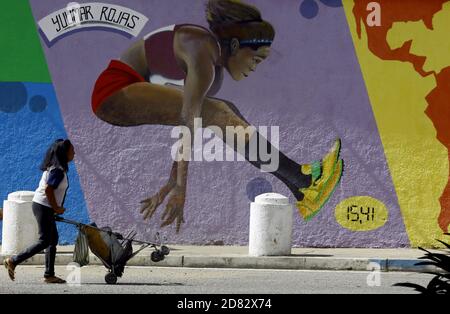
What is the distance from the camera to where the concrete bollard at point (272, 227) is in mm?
14695

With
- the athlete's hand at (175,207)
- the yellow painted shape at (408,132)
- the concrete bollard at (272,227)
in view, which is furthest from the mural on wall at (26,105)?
the yellow painted shape at (408,132)

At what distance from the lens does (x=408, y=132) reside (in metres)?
16.3

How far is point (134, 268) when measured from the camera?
1402 centimetres

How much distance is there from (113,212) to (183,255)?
2346 millimetres

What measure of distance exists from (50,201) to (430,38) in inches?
289

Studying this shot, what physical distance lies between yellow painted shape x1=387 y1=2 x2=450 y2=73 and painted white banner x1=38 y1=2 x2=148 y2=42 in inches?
159

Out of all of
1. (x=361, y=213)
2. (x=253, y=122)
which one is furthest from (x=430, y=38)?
(x=253, y=122)

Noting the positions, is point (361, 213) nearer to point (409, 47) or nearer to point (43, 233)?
point (409, 47)

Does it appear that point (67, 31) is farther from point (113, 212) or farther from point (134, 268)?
point (134, 268)

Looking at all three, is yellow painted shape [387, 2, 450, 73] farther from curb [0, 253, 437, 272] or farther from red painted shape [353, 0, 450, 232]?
curb [0, 253, 437, 272]

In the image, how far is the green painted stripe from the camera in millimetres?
16578

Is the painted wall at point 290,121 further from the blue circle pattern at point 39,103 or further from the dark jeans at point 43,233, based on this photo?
the dark jeans at point 43,233

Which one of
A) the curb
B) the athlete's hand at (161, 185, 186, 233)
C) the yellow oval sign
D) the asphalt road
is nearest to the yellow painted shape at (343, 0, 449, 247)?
the yellow oval sign
